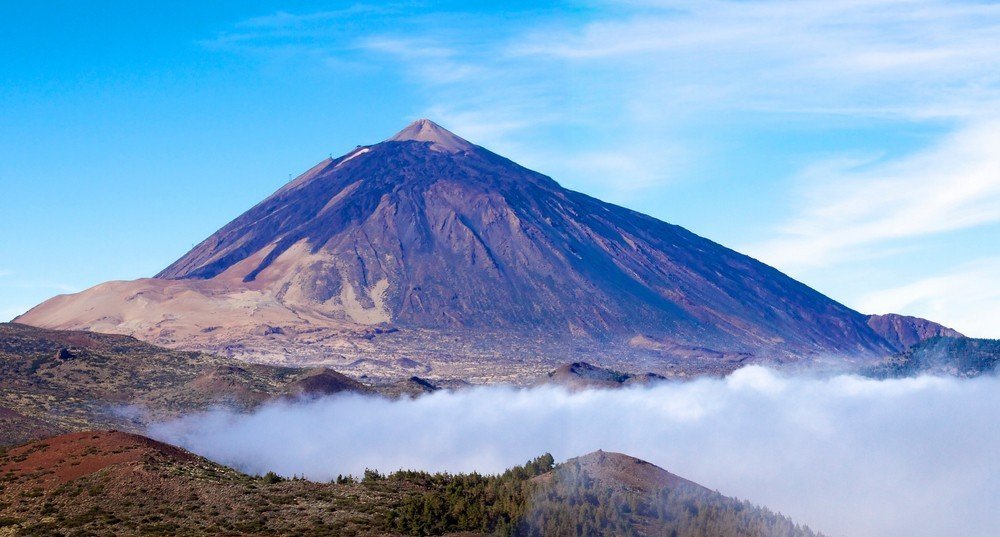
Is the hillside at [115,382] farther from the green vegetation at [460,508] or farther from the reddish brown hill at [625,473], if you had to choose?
the green vegetation at [460,508]

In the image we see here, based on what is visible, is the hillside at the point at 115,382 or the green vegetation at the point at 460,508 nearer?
the green vegetation at the point at 460,508

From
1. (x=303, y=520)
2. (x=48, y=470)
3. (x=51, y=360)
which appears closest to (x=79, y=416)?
(x=51, y=360)

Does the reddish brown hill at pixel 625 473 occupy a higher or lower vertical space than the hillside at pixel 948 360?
lower

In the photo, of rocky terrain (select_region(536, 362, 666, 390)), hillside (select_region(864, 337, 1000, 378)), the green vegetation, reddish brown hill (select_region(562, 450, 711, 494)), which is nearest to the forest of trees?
the green vegetation

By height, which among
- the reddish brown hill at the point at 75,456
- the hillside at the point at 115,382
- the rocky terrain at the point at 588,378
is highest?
the rocky terrain at the point at 588,378

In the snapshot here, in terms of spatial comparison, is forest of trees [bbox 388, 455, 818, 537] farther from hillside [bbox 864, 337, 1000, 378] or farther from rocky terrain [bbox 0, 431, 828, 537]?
hillside [bbox 864, 337, 1000, 378]

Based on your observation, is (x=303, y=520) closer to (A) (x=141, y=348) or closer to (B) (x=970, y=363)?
(A) (x=141, y=348)

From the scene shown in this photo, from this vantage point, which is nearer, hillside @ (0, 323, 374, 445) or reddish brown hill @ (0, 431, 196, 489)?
reddish brown hill @ (0, 431, 196, 489)

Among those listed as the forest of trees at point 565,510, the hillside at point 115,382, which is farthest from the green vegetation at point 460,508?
the hillside at point 115,382
